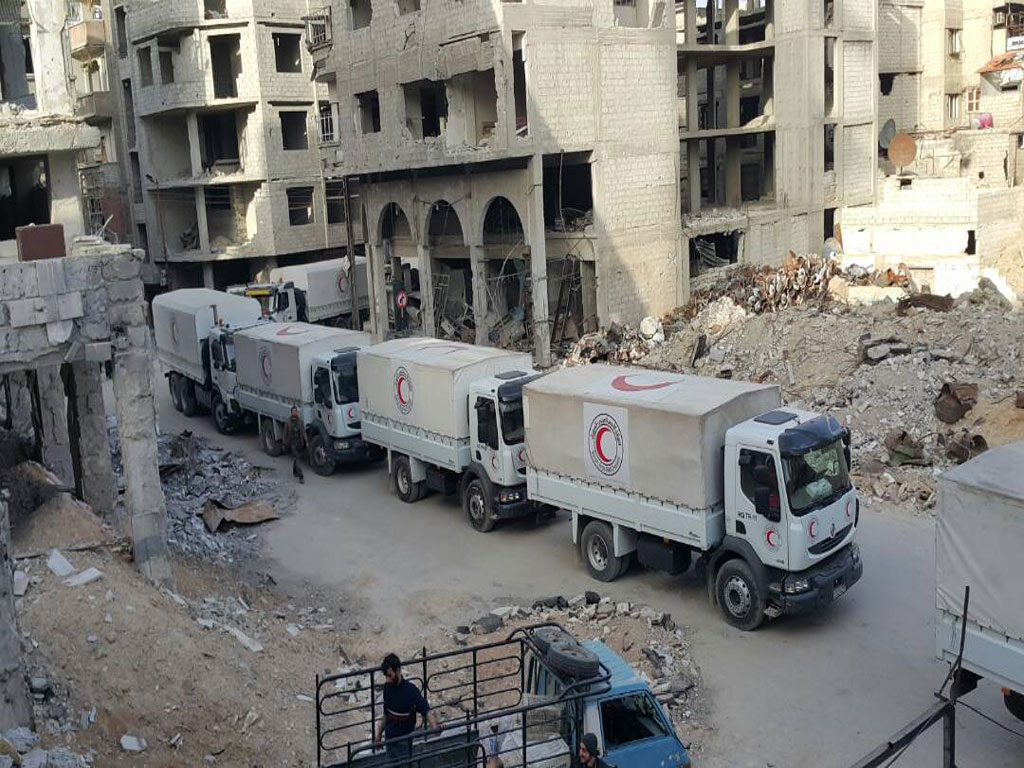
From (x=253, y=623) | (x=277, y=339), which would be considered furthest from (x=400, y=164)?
(x=253, y=623)

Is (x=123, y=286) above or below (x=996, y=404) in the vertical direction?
above

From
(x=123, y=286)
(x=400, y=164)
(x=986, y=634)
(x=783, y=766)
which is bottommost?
(x=783, y=766)

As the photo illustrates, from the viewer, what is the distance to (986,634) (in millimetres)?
9695

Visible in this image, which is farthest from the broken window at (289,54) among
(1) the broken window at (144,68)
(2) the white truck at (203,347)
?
(2) the white truck at (203,347)

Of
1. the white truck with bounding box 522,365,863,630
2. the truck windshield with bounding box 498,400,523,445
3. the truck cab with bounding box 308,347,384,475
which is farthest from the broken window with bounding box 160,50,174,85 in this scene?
the white truck with bounding box 522,365,863,630

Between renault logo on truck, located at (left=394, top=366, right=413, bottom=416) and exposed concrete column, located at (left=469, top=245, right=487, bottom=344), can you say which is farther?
exposed concrete column, located at (left=469, top=245, right=487, bottom=344)

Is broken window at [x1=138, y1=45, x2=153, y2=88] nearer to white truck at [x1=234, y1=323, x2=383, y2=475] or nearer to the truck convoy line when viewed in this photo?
white truck at [x1=234, y1=323, x2=383, y2=475]

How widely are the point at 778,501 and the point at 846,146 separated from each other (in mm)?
29254

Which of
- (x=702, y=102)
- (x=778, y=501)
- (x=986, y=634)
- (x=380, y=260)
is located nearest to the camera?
(x=986, y=634)

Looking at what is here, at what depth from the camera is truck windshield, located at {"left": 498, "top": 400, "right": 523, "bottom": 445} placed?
1711cm

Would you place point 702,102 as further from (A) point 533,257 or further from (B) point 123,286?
(B) point 123,286

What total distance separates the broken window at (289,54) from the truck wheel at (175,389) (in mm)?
18716

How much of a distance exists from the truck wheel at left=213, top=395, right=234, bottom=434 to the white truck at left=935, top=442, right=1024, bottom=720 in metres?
20.0

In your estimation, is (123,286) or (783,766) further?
(123,286)
